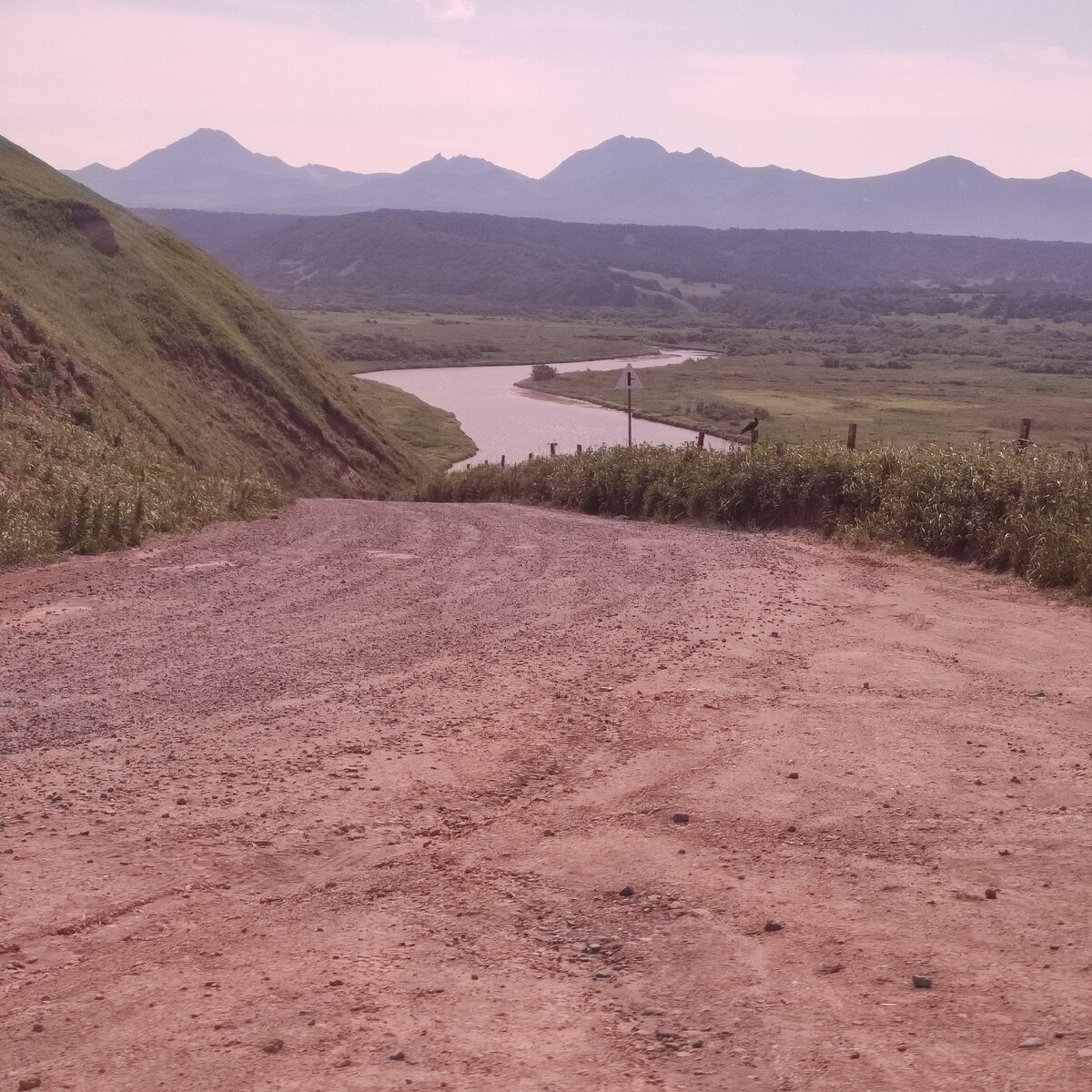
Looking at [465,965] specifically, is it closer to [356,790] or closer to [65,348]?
[356,790]

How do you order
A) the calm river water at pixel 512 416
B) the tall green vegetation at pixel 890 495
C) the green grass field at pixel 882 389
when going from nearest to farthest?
the tall green vegetation at pixel 890 495
the calm river water at pixel 512 416
the green grass field at pixel 882 389

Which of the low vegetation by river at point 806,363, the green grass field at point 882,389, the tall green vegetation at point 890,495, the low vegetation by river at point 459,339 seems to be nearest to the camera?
the tall green vegetation at point 890,495

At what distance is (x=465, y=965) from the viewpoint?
4.52 meters

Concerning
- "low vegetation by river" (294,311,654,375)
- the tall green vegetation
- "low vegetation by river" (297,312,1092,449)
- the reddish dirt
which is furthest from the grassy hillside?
"low vegetation by river" (294,311,654,375)

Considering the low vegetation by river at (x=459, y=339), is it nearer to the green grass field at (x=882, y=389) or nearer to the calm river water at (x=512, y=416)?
the calm river water at (x=512, y=416)

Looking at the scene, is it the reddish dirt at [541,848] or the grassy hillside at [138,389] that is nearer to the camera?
the reddish dirt at [541,848]

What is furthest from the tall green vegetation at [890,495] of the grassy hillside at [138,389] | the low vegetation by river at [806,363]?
the grassy hillside at [138,389]

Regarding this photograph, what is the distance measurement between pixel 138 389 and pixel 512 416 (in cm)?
4572

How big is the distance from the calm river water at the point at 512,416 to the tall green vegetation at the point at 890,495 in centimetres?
1989

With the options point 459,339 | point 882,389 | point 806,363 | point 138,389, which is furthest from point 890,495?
point 459,339

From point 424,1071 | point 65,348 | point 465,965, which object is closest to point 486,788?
point 465,965

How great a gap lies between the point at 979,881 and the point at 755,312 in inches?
7801

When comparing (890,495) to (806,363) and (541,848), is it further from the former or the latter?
(806,363)

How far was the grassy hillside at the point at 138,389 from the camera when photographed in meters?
15.8
